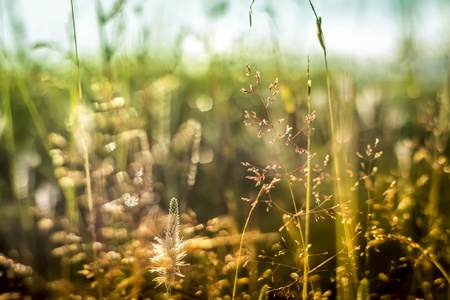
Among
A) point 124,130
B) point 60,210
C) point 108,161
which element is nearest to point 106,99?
point 124,130

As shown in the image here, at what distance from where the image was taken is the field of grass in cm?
86

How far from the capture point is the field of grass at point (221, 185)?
859mm

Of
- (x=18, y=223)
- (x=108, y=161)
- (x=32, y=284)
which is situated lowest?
(x=32, y=284)

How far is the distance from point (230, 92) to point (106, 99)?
3.62ft

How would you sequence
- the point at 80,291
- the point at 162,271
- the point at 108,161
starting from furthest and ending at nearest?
the point at 108,161 < the point at 80,291 < the point at 162,271

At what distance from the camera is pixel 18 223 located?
148cm

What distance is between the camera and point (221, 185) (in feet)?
5.20

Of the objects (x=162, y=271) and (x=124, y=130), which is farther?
(x=124, y=130)

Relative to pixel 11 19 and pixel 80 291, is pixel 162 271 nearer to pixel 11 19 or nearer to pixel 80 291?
pixel 80 291

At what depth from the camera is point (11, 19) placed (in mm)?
1064

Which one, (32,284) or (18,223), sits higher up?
(18,223)

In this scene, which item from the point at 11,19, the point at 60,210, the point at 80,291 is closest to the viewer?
the point at 80,291

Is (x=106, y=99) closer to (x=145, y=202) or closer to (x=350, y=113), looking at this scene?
(x=145, y=202)

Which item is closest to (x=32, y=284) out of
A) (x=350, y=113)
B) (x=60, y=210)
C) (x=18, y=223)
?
(x=18, y=223)
